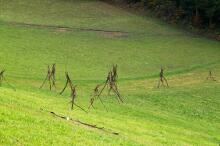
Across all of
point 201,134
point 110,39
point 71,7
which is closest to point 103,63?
point 110,39

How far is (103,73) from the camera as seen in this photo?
4759 cm

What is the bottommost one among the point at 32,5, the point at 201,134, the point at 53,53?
the point at 201,134

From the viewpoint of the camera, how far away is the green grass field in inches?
816

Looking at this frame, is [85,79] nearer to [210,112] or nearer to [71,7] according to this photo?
[210,112]

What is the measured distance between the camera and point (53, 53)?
53531 mm

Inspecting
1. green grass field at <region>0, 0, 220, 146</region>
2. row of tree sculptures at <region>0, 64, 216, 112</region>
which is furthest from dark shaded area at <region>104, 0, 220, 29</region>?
row of tree sculptures at <region>0, 64, 216, 112</region>

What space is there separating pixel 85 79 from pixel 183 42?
956 inches

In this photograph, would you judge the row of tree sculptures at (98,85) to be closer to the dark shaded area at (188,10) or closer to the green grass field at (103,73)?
the green grass field at (103,73)

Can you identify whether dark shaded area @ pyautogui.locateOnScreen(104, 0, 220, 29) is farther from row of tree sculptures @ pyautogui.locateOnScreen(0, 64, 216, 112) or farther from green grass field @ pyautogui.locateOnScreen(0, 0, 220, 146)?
row of tree sculptures @ pyautogui.locateOnScreen(0, 64, 216, 112)

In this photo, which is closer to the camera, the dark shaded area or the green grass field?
the green grass field

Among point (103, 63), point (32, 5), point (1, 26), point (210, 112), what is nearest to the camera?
point (210, 112)

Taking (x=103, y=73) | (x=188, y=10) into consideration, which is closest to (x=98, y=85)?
(x=103, y=73)

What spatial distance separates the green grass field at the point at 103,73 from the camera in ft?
68.0

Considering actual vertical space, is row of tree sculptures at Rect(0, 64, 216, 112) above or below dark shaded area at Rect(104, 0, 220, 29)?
below
